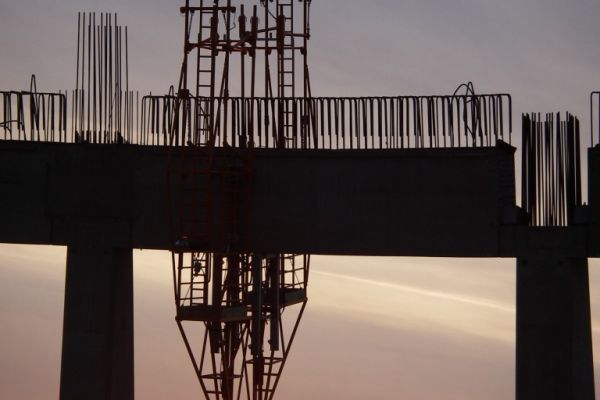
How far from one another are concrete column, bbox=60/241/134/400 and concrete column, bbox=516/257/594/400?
9904 millimetres

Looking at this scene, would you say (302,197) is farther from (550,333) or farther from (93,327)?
(550,333)

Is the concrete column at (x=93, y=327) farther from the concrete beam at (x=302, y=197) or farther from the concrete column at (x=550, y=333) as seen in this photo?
the concrete column at (x=550, y=333)

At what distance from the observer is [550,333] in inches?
929

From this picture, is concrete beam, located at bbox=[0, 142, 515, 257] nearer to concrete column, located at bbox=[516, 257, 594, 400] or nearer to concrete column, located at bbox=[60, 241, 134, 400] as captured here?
concrete column, located at bbox=[60, 241, 134, 400]

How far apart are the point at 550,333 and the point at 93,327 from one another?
11.0 m

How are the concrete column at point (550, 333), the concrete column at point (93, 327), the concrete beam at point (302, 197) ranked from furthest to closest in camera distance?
the concrete column at point (93, 327) → the concrete beam at point (302, 197) → the concrete column at point (550, 333)

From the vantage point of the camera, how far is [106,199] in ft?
86.1

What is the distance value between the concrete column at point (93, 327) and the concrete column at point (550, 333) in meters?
9.90

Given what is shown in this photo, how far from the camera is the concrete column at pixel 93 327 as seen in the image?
25875 millimetres

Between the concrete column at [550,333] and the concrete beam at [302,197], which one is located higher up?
the concrete beam at [302,197]

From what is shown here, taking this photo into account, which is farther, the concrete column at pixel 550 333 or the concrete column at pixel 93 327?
the concrete column at pixel 93 327

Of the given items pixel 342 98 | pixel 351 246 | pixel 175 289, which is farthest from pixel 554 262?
pixel 175 289

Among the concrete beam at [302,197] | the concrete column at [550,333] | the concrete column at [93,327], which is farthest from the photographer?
the concrete column at [93,327]

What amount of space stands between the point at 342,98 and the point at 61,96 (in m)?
7.55
